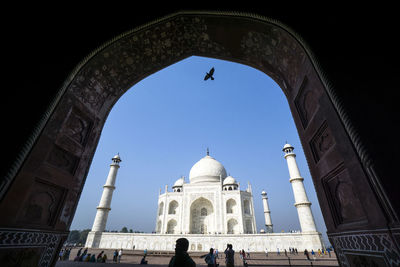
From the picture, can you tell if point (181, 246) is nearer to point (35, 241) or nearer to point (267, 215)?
point (35, 241)

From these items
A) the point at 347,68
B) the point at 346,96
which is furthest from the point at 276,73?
the point at 346,96

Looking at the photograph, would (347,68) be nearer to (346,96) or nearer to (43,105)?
(346,96)

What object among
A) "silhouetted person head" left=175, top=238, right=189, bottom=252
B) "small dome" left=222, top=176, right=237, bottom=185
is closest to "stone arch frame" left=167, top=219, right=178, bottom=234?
"small dome" left=222, top=176, right=237, bottom=185

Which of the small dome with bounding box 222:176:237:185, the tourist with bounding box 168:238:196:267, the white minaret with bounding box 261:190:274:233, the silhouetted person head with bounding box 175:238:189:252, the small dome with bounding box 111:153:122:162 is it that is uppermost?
the small dome with bounding box 111:153:122:162

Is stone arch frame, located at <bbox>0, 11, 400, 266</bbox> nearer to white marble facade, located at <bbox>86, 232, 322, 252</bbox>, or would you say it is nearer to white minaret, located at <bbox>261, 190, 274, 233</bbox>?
white marble facade, located at <bbox>86, 232, 322, 252</bbox>

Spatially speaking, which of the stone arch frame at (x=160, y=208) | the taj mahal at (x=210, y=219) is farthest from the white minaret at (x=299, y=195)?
the stone arch frame at (x=160, y=208)
